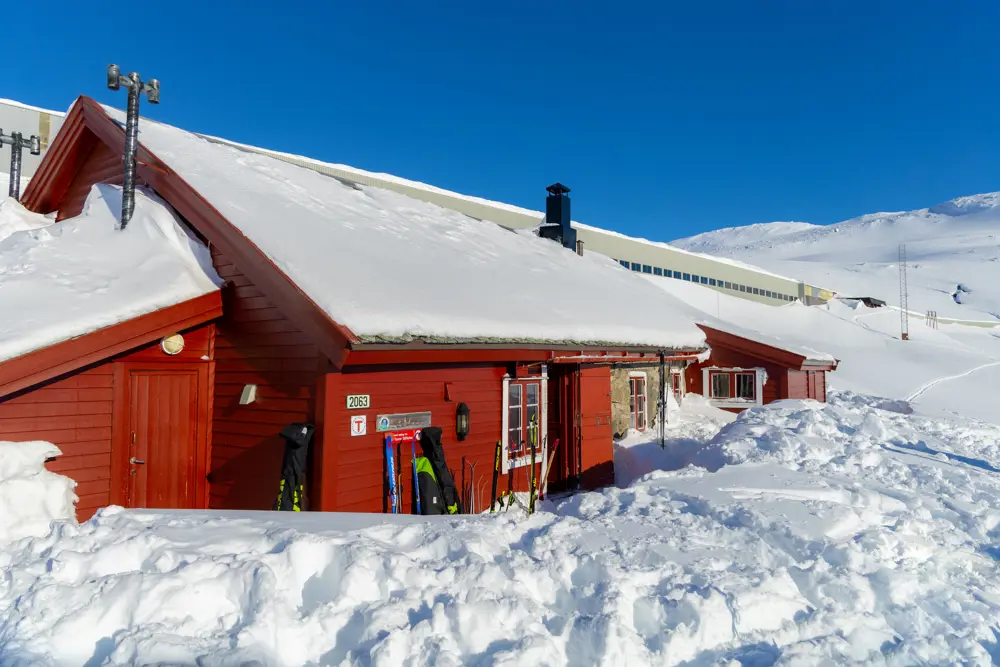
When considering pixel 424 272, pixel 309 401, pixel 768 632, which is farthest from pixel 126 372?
pixel 768 632

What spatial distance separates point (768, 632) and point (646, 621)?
70 centimetres

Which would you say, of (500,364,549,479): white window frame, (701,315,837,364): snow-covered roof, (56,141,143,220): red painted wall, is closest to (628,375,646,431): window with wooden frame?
(500,364,549,479): white window frame

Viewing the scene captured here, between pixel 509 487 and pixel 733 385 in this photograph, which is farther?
pixel 733 385

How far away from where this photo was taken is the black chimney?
1669 centimetres

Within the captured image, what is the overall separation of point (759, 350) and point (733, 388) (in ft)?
4.16

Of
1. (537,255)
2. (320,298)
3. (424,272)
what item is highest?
(537,255)

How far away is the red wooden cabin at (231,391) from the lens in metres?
6.08

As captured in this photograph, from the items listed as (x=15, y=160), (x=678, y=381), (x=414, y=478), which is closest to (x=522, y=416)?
(x=414, y=478)

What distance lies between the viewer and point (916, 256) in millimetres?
122562

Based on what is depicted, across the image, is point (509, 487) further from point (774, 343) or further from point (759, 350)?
point (774, 343)

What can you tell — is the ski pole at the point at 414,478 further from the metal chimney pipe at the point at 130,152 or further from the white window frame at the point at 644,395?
the white window frame at the point at 644,395

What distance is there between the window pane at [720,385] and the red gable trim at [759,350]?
0.84 meters

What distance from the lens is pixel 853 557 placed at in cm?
459

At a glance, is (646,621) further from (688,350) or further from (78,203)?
(78,203)
